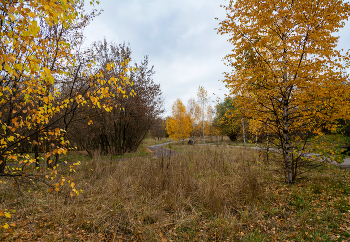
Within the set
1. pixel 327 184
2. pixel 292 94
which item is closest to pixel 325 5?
pixel 292 94

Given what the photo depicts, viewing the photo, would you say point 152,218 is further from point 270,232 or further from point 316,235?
point 316,235

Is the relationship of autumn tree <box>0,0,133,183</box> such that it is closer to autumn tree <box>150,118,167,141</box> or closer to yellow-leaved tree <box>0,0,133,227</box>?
yellow-leaved tree <box>0,0,133,227</box>

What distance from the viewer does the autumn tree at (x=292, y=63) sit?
13.7 feet

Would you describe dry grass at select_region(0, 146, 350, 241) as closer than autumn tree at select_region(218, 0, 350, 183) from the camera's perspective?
Yes

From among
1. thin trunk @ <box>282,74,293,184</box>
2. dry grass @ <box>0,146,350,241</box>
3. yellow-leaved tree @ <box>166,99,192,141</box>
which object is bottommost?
dry grass @ <box>0,146,350,241</box>

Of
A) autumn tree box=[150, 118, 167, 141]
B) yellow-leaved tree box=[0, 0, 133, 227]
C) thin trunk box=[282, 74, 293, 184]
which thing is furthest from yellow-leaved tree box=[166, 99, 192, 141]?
yellow-leaved tree box=[0, 0, 133, 227]

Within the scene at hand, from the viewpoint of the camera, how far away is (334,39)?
434 cm

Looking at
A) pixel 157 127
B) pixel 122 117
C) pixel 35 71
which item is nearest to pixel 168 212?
pixel 35 71

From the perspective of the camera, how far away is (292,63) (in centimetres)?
455

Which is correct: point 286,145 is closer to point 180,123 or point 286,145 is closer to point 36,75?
point 36,75

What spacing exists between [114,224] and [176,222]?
48.8 inches

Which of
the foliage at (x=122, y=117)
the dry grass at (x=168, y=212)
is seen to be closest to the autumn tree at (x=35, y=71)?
the dry grass at (x=168, y=212)

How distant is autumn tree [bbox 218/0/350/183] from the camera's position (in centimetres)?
417

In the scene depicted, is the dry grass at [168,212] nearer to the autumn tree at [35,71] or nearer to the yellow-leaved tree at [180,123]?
the autumn tree at [35,71]
